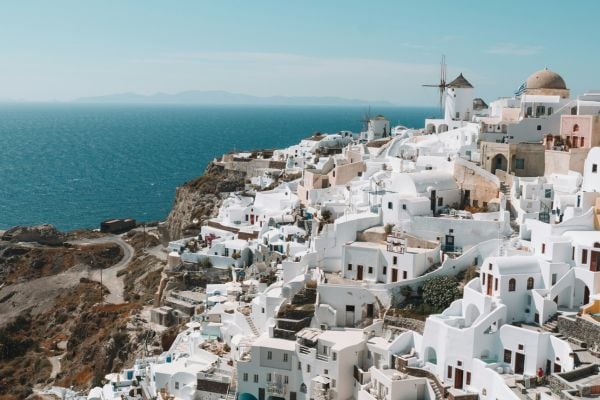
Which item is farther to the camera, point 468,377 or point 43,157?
point 43,157

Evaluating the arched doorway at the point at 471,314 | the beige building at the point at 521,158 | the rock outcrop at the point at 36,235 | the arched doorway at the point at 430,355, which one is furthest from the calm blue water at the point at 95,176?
the arched doorway at the point at 471,314

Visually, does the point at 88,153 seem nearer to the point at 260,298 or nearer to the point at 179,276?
the point at 179,276

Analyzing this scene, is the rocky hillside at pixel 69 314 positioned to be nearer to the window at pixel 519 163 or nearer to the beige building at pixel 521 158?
the beige building at pixel 521 158

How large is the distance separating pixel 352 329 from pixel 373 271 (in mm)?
3563

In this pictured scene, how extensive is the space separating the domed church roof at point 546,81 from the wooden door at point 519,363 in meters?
25.5

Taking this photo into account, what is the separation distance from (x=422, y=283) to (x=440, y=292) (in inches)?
49.3

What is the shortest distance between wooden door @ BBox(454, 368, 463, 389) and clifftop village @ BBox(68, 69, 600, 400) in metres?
0.08

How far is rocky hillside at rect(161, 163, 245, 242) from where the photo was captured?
70050 millimetres

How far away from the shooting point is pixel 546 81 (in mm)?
47750

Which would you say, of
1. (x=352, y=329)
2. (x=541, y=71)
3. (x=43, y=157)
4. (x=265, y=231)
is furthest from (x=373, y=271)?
(x=43, y=157)

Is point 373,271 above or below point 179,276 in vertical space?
above

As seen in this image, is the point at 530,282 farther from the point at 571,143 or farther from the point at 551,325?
the point at 571,143

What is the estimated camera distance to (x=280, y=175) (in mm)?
67938

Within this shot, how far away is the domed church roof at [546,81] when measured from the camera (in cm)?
4762
